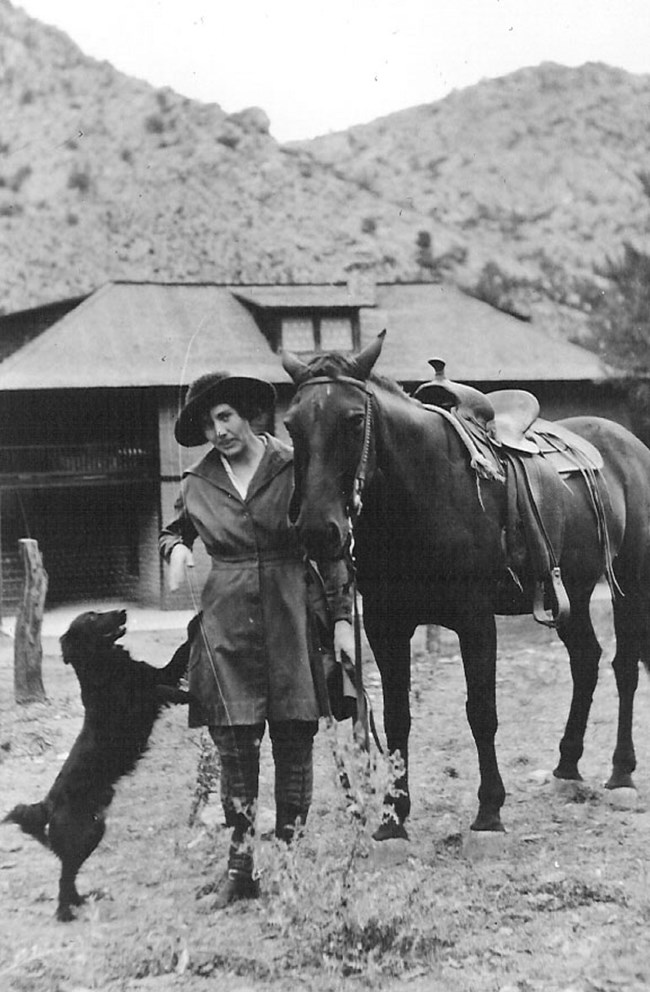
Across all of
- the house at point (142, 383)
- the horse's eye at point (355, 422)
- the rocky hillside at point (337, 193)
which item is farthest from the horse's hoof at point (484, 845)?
the rocky hillside at point (337, 193)

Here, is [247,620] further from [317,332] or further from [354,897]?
[317,332]

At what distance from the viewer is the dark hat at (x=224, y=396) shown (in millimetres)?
3480

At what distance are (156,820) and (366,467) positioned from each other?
2316 mm

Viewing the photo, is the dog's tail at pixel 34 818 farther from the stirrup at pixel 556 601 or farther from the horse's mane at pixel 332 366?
the stirrup at pixel 556 601

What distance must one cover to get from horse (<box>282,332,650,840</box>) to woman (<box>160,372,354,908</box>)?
0.23m

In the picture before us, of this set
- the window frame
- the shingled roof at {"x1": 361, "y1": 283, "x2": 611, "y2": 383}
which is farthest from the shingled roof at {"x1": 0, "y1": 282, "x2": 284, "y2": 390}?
the shingled roof at {"x1": 361, "y1": 283, "x2": 611, "y2": 383}

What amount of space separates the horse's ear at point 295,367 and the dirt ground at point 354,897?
1.36m

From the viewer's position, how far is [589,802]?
15.7 feet

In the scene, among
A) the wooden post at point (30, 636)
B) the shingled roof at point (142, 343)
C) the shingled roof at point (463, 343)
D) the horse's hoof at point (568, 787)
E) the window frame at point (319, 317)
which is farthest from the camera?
the shingled roof at point (463, 343)

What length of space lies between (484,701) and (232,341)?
12735 mm

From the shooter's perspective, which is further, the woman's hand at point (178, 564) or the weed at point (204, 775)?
the weed at point (204, 775)

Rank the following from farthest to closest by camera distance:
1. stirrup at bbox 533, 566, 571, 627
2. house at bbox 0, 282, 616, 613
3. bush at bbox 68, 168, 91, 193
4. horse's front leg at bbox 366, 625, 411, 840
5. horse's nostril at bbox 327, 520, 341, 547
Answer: bush at bbox 68, 168, 91, 193
house at bbox 0, 282, 616, 613
stirrup at bbox 533, 566, 571, 627
horse's front leg at bbox 366, 625, 411, 840
horse's nostril at bbox 327, 520, 341, 547

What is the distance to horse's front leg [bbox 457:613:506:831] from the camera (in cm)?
395

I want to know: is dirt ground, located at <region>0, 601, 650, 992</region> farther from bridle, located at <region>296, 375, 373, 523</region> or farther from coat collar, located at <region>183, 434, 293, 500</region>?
coat collar, located at <region>183, 434, 293, 500</region>
